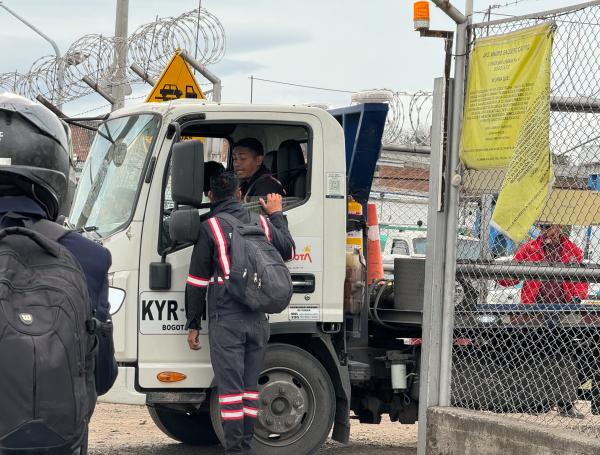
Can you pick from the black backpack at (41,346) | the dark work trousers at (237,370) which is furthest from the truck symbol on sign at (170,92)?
the black backpack at (41,346)

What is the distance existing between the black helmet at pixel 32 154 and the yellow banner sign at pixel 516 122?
3.59 meters

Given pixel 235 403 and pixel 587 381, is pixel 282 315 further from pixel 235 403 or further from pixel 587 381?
pixel 587 381

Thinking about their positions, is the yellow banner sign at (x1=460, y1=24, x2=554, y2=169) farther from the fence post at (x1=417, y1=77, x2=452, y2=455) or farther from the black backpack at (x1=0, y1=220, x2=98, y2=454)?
the black backpack at (x1=0, y1=220, x2=98, y2=454)

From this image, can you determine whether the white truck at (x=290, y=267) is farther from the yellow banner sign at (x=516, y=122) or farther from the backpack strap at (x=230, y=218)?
the yellow banner sign at (x=516, y=122)

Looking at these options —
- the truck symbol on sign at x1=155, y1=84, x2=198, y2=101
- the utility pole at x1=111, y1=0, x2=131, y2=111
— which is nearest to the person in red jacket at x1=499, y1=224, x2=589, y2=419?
the truck symbol on sign at x1=155, y1=84, x2=198, y2=101

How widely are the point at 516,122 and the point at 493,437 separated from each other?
181 cm

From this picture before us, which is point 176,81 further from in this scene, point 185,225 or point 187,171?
point 187,171

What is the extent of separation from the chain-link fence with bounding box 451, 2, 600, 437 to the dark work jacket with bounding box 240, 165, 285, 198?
141cm

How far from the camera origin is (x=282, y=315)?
25.7ft

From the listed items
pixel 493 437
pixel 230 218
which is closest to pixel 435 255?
pixel 493 437

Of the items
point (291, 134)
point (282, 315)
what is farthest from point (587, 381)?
point (291, 134)

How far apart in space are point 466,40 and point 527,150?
3.04ft

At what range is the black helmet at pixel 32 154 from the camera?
10.4 feet

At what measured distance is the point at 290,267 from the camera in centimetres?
779
